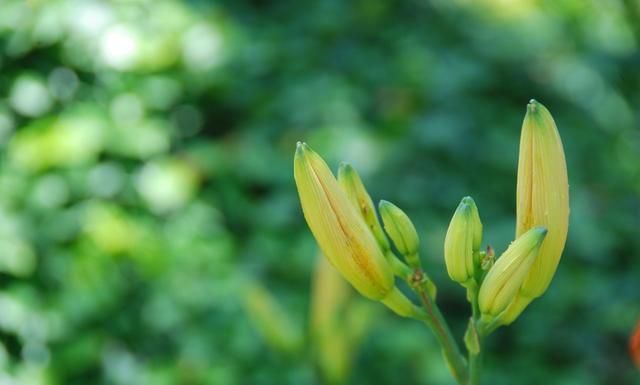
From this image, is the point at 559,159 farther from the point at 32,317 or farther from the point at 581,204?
the point at 581,204

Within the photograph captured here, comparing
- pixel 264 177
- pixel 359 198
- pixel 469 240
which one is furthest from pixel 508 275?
pixel 264 177

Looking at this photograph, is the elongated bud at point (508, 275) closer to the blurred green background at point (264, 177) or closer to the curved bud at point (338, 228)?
the curved bud at point (338, 228)

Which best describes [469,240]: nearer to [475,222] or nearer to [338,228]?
[475,222]

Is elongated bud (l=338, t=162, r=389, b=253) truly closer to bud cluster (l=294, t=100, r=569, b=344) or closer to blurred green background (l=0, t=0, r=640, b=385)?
bud cluster (l=294, t=100, r=569, b=344)

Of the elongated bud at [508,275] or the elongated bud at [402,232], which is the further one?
the elongated bud at [402,232]

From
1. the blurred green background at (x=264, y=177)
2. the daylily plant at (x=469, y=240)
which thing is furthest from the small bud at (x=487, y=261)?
the blurred green background at (x=264, y=177)

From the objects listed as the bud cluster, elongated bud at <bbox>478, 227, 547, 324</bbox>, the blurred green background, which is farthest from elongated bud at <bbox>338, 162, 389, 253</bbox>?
the blurred green background
